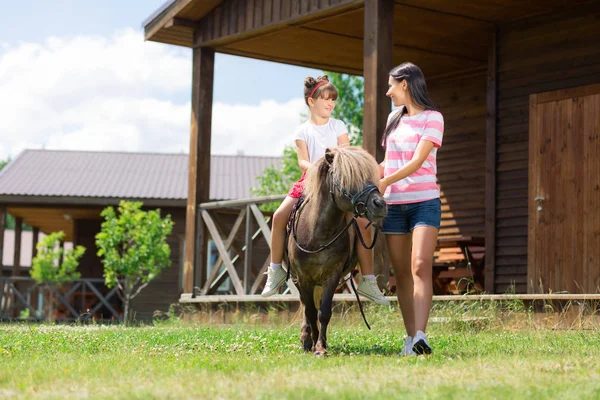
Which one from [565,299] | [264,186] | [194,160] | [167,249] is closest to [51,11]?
[264,186]

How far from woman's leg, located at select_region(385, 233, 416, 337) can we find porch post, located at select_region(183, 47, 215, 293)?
7263 mm

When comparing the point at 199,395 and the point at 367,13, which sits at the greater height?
the point at 367,13

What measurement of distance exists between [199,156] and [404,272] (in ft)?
24.1

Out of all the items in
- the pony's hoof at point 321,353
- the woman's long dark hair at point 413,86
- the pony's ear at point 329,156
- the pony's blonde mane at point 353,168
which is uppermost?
the woman's long dark hair at point 413,86

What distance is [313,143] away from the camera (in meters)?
7.76

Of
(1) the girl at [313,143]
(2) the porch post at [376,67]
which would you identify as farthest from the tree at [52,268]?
(1) the girl at [313,143]

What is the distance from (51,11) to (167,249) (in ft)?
159

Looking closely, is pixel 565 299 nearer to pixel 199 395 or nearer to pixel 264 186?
pixel 199 395

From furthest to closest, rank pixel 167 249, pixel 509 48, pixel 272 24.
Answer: pixel 167 249 < pixel 509 48 < pixel 272 24

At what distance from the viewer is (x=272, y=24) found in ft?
41.1

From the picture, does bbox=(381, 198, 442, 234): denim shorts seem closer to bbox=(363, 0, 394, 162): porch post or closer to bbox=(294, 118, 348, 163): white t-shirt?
bbox=(294, 118, 348, 163): white t-shirt

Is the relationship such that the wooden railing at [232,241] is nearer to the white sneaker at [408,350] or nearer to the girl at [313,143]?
the girl at [313,143]

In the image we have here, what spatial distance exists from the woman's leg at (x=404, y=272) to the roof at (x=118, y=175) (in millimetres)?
A: 20966

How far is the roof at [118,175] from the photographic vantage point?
2850 cm
